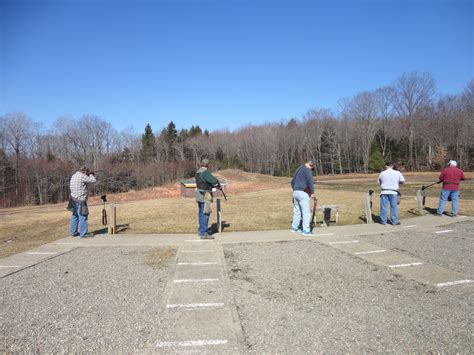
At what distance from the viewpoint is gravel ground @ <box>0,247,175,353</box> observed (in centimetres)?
339

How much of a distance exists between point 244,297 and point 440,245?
5.28 meters

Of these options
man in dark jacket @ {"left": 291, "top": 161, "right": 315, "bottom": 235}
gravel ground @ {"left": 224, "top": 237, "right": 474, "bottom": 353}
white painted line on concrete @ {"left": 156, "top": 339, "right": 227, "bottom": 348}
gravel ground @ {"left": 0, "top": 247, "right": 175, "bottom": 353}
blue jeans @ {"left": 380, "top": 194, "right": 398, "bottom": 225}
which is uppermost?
man in dark jacket @ {"left": 291, "top": 161, "right": 315, "bottom": 235}

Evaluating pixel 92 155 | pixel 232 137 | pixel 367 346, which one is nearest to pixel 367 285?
pixel 367 346

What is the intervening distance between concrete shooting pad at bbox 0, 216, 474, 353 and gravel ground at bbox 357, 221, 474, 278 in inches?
1.4

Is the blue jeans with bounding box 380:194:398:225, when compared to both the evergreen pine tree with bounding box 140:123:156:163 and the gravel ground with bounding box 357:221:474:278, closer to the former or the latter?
the gravel ground with bounding box 357:221:474:278

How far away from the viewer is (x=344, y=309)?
4051 mm

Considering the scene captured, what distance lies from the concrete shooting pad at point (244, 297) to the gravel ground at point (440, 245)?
0.12ft

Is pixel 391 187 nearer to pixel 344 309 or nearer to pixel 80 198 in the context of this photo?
pixel 344 309

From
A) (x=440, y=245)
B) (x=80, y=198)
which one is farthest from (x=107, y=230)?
(x=440, y=245)

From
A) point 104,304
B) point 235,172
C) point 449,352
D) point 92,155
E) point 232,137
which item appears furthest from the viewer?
point 232,137

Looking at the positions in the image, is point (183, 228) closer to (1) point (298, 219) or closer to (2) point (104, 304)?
(1) point (298, 219)

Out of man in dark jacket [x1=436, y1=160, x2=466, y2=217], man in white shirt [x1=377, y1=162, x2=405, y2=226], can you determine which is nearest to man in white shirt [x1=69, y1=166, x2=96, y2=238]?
man in white shirt [x1=377, y1=162, x2=405, y2=226]

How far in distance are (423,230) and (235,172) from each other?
33261 millimetres

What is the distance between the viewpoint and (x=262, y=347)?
321 centimetres
